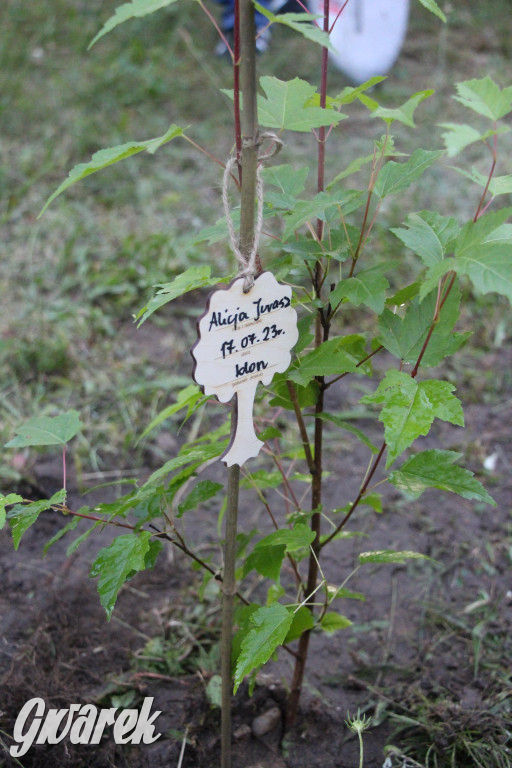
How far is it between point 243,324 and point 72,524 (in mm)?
454

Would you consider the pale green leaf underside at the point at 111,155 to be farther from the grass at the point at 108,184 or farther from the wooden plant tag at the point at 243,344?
the grass at the point at 108,184

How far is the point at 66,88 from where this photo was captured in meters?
3.99

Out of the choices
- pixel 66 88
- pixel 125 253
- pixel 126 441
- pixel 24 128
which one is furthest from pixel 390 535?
pixel 66 88

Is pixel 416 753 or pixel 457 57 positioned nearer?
pixel 416 753

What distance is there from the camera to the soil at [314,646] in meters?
1.46

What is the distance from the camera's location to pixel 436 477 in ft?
3.62

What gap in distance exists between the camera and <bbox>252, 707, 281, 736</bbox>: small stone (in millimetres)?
1490

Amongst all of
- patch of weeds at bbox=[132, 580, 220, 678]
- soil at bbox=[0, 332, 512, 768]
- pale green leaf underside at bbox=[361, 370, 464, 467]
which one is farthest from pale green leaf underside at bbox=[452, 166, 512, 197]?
patch of weeds at bbox=[132, 580, 220, 678]

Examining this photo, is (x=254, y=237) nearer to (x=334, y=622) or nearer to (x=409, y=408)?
(x=409, y=408)

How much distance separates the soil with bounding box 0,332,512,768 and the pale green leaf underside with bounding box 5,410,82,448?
0.57 metres

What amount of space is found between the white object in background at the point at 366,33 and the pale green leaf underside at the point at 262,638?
3.36 m

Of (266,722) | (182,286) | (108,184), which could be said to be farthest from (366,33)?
(266,722)

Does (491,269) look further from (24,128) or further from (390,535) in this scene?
(24,128)

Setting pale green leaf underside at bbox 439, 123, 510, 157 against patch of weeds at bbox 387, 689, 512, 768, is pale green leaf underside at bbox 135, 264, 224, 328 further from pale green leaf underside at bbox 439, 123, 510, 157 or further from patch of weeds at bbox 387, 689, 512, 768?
patch of weeds at bbox 387, 689, 512, 768
